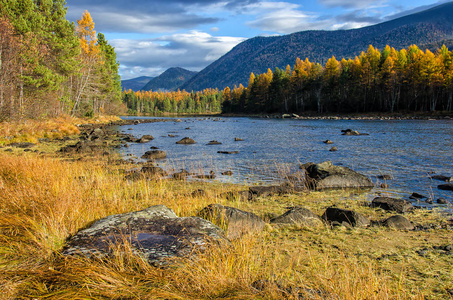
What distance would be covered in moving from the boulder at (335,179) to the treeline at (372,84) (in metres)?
63.4

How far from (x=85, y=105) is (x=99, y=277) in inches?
2395

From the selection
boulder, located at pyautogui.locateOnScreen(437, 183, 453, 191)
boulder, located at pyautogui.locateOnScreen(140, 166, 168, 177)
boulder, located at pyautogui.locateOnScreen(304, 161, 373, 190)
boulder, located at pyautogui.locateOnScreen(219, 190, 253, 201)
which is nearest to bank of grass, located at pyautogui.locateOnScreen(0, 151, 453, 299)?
boulder, located at pyautogui.locateOnScreen(219, 190, 253, 201)

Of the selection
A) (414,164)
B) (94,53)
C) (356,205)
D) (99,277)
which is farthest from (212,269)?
(94,53)

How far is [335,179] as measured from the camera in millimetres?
12570

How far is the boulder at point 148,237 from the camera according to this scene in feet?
12.4

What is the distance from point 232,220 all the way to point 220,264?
3.08 meters

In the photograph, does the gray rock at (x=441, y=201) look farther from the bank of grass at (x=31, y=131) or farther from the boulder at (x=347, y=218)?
the bank of grass at (x=31, y=131)

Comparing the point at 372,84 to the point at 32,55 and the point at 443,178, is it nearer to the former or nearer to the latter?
the point at 443,178

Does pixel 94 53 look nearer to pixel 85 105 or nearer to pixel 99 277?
pixel 85 105

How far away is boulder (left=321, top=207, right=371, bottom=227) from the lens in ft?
24.5

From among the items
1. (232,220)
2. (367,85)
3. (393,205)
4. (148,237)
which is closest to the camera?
(148,237)

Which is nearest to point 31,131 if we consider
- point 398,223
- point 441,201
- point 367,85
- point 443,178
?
point 398,223

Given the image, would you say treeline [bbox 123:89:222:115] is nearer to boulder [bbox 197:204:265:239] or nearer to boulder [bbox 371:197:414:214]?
boulder [bbox 371:197:414:214]

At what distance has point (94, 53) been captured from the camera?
4884cm
